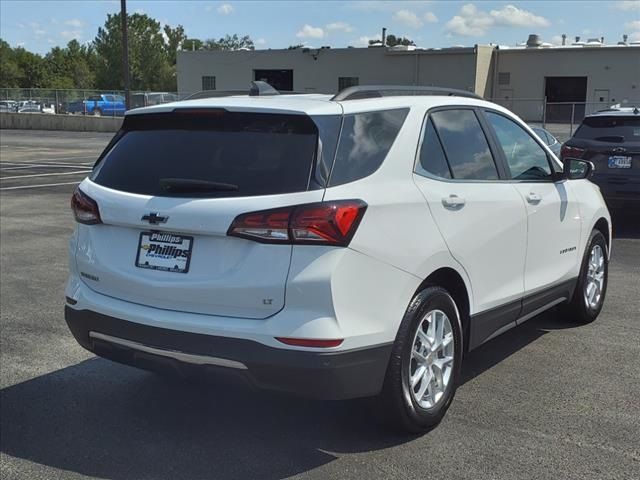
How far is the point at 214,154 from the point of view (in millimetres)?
3631

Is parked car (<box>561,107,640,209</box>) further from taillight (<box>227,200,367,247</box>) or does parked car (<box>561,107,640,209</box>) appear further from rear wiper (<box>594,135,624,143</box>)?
taillight (<box>227,200,367,247</box>)

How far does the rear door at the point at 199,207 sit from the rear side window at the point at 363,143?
0.36 feet

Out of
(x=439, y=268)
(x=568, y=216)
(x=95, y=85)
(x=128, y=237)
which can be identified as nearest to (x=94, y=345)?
(x=128, y=237)

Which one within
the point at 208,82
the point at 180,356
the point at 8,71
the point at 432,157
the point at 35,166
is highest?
the point at 8,71

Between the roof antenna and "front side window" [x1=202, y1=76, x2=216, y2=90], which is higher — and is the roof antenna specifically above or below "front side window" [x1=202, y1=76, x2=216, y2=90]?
below

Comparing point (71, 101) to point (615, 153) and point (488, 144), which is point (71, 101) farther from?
point (488, 144)

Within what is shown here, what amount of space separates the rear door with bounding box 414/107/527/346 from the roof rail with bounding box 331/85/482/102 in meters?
0.18

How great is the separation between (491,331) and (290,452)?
1.49 m

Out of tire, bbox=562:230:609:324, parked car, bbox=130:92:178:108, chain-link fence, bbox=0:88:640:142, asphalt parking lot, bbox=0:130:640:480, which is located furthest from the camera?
chain-link fence, bbox=0:88:640:142

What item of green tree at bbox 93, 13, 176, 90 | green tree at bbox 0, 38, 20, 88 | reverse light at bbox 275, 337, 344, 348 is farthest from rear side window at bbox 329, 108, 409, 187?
green tree at bbox 0, 38, 20, 88

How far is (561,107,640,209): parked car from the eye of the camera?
31.8 ft

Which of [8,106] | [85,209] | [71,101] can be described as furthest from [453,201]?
[8,106]

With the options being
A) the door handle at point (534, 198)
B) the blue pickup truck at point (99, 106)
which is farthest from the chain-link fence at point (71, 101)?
the door handle at point (534, 198)

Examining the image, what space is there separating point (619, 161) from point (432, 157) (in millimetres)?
6711
